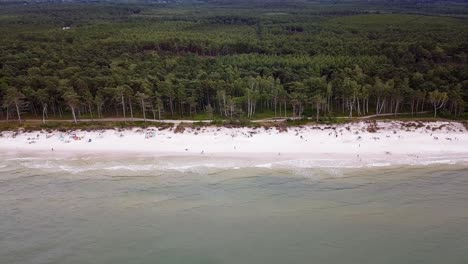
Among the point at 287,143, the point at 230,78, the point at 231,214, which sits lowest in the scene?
the point at 231,214

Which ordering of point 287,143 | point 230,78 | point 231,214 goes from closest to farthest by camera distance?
point 231,214
point 287,143
point 230,78

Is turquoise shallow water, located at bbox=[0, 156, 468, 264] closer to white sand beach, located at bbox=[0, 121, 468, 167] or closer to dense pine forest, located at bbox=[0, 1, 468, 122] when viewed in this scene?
white sand beach, located at bbox=[0, 121, 468, 167]

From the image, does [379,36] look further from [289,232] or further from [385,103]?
[289,232]

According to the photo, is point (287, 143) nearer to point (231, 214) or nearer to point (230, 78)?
point (231, 214)

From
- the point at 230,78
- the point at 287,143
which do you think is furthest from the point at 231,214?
the point at 230,78

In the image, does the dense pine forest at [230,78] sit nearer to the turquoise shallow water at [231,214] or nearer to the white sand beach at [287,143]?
the white sand beach at [287,143]

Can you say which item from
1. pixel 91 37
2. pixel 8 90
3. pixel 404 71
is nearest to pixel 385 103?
pixel 404 71
